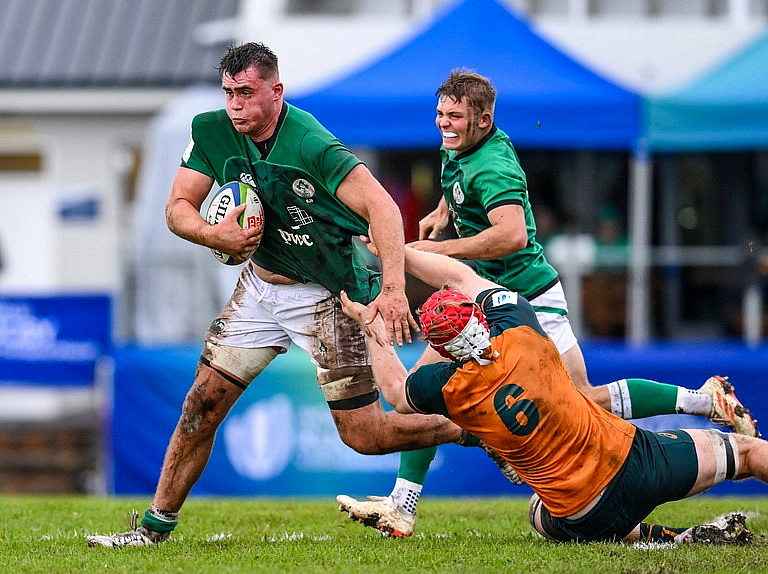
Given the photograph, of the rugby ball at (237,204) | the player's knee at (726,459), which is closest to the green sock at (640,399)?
the player's knee at (726,459)

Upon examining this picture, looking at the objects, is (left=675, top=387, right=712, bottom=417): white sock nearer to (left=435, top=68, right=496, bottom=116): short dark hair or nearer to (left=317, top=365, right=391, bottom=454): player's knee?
(left=317, top=365, right=391, bottom=454): player's knee

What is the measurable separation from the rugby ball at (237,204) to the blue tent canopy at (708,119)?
23.3 ft

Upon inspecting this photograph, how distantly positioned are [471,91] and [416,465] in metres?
1.79

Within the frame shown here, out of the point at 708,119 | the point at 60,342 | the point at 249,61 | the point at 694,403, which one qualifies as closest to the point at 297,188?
the point at 249,61

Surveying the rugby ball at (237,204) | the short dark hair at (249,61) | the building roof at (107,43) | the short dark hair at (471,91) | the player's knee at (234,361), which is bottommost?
the player's knee at (234,361)

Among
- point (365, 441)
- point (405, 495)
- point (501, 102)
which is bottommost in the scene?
point (405, 495)

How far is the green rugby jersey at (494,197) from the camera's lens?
21.6 feet

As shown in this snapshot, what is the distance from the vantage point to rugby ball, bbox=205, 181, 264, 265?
20.7ft

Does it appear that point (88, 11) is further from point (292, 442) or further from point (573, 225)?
point (292, 442)

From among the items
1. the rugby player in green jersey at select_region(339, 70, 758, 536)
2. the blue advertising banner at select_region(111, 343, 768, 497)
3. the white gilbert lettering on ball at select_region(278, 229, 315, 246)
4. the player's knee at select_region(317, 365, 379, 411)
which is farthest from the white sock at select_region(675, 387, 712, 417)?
the blue advertising banner at select_region(111, 343, 768, 497)

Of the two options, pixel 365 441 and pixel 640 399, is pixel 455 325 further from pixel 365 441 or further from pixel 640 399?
pixel 640 399

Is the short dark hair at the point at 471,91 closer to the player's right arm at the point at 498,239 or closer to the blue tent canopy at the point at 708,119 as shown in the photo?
the player's right arm at the point at 498,239

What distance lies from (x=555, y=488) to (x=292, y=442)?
6.43m

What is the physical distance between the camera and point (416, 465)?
691cm
